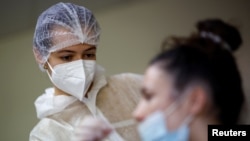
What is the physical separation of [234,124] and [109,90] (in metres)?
0.66

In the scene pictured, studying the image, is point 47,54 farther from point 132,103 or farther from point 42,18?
point 132,103

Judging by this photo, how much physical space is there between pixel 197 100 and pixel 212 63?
0.40 ft

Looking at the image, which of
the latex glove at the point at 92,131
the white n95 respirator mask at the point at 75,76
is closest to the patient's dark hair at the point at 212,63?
the latex glove at the point at 92,131

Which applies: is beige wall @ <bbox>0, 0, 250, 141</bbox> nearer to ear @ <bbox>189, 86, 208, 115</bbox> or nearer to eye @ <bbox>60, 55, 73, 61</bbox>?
eye @ <bbox>60, 55, 73, 61</bbox>

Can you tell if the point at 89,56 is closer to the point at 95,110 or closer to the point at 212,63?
the point at 95,110

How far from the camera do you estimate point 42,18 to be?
1.50 meters

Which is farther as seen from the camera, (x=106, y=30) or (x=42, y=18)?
(x=106, y=30)

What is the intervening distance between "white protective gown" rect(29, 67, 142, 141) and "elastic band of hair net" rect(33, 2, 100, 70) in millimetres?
193

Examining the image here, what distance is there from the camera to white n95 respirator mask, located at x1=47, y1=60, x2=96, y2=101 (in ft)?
4.57

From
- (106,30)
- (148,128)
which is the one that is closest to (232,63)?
(148,128)

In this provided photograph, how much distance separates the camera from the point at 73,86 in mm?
1402

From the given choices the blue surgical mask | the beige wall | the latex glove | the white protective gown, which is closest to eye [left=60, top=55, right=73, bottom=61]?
the white protective gown

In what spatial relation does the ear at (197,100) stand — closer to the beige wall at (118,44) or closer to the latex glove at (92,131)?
the latex glove at (92,131)

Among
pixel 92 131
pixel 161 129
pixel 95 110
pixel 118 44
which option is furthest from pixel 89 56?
pixel 118 44
